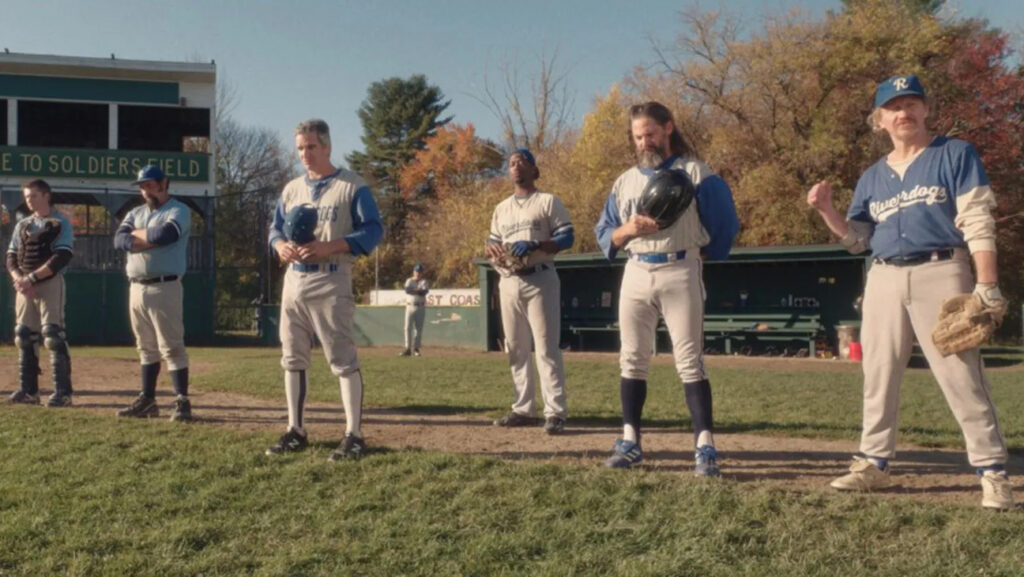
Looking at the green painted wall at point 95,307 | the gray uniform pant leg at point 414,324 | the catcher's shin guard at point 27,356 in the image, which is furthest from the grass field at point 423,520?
the green painted wall at point 95,307

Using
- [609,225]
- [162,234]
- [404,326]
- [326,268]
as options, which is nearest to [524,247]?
[609,225]

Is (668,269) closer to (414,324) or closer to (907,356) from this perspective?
(907,356)

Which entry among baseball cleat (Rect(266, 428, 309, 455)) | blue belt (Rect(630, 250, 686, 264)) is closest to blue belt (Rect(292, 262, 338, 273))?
baseball cleat (Rect(266, 428, 309, 455))

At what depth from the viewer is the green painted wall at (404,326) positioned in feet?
73.6

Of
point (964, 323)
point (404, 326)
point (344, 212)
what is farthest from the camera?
point (404, 326)

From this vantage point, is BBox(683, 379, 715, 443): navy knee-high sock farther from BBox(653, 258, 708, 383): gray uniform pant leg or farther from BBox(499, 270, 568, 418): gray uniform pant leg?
BBox(499, 270, 568, 418): gray uniform pant leg

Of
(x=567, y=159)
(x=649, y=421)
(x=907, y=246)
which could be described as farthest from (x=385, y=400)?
(x=567, y=159)

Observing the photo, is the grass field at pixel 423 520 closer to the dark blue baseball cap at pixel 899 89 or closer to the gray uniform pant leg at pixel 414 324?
the dark blue baseball cap at pixel 899 89

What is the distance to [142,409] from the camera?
21.6 ft

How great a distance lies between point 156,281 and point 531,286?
118 inches

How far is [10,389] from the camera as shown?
28.3ft

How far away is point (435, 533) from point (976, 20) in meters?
30.9

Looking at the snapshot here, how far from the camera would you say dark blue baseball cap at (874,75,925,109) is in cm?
404

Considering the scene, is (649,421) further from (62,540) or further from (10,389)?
(10,389)
